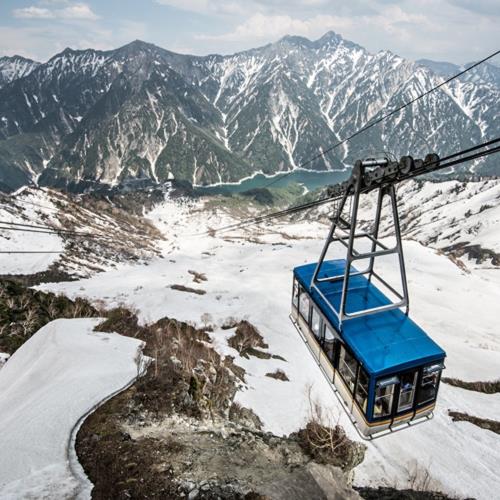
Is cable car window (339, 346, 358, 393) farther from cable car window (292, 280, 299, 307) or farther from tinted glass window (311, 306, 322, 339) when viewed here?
cable car window (292, 280, 299, 307)

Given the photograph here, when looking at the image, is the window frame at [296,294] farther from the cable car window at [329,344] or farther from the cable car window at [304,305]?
the cable car window at [329,344]

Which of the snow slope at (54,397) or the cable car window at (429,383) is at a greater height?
the cable car window at (429,383)

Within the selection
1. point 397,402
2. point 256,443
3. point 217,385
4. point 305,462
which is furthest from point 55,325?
point 397,402

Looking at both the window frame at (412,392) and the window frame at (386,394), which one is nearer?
the window frame at (386,394)

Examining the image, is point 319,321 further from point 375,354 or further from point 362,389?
point 362,389

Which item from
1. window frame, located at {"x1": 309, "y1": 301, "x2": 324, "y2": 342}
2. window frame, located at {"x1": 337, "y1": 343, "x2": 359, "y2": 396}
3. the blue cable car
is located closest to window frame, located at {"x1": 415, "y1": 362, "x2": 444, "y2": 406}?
the blue cable car

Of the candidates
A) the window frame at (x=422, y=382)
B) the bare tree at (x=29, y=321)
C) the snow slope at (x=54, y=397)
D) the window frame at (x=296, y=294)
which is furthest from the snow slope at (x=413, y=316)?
the bare tree at (x=29, y=321)
